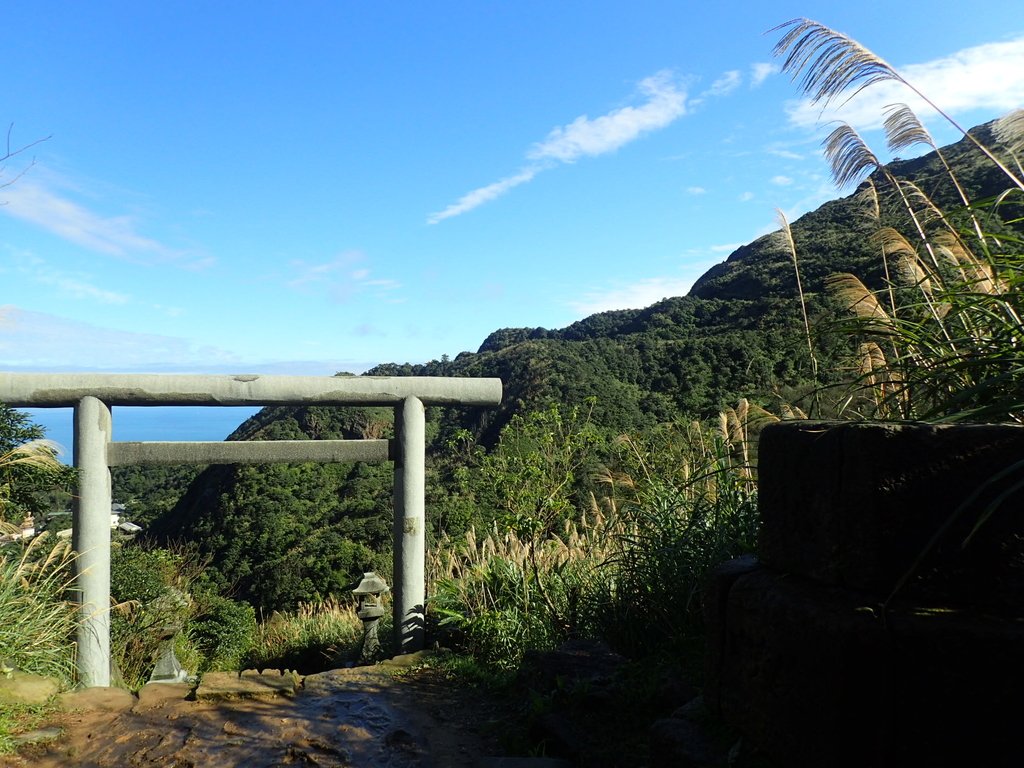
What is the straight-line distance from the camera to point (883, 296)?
521 centimetres

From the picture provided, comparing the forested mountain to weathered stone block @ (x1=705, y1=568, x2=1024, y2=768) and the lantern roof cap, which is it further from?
weathered stone block @ (x1=705, y1=568, x2=1024, y2=768)

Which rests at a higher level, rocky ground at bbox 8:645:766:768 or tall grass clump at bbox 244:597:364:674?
rocky ground at bbox 8:645:766:768

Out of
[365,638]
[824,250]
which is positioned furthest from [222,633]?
[824,250]

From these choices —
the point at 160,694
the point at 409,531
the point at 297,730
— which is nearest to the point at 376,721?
the point at 297,730

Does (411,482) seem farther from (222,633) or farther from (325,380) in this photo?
(222,633)

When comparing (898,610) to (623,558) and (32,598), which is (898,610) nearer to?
(623,558)

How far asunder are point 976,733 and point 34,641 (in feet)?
14.3

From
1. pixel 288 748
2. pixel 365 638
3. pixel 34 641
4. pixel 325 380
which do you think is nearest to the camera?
pixel 288 748

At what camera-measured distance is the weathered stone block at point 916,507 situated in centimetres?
170

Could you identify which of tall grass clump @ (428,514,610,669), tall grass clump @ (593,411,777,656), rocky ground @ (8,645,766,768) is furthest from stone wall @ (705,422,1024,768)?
tall grass clump @ (428,514,610,669)

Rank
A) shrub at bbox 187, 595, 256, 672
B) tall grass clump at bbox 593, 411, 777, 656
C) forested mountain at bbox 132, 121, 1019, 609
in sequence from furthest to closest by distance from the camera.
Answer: forested mountain at bbox 132, 121, 1019, 609 → shrub at bbox 187, 595, 256, 672 → tall grass clump at bbox 593, 411, 777, 656

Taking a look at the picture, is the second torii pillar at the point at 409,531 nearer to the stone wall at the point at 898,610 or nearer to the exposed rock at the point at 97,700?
the exposed rock at the point at 97,700

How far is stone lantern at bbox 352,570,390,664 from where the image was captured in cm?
581

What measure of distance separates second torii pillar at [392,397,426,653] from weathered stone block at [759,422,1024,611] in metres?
3.91
